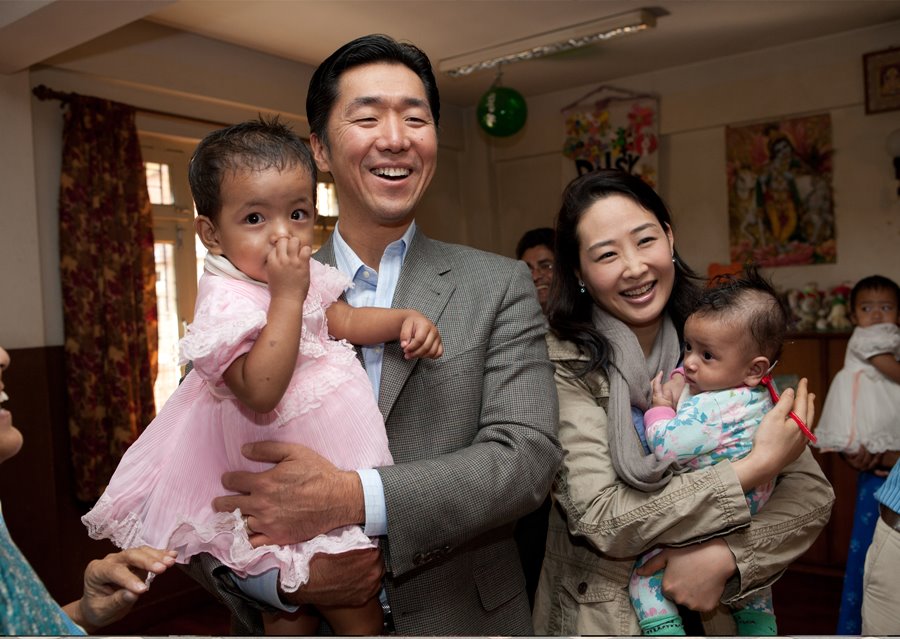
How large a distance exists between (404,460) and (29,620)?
0.75m

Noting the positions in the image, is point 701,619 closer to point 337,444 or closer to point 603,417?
point 603,417

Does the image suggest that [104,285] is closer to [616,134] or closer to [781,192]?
[616,134]

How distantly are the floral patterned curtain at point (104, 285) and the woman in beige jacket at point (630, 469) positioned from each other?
137 inches

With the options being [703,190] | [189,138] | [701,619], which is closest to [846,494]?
[703,190]

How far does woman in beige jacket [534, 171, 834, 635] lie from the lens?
1513 millimetres

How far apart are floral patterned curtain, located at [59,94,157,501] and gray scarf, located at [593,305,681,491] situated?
3571mm

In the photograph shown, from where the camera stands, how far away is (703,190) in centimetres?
636

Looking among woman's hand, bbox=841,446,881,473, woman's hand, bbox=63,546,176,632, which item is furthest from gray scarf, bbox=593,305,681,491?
woman's hand, bbox=841,446,881,473

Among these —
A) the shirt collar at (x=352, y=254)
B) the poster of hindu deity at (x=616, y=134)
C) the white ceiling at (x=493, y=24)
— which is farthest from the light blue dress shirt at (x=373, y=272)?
the poster of hindu deity at (x=616, y=134)

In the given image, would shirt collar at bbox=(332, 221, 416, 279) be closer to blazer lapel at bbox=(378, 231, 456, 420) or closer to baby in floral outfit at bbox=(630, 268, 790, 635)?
blazer lapel at bbox=(378, 231, 456, 420)

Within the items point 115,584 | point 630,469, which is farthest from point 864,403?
point 115,584

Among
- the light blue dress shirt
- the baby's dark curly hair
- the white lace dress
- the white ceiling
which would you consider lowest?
the white lace dress

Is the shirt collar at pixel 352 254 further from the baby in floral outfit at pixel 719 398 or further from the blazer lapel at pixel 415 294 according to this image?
the baby in floral outfit at pixel 719 398

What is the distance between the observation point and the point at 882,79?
5.43m
